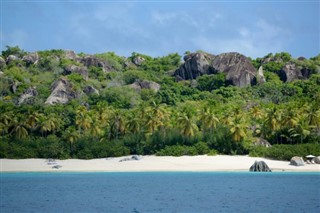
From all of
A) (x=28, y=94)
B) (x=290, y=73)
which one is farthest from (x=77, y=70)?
(x=290, y=73)

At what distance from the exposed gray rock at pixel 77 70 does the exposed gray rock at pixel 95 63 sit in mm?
10041

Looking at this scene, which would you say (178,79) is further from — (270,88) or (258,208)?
(258,208)

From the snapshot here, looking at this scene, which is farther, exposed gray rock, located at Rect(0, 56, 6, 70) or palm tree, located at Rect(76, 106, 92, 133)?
exposed gray rock, located at Rect(0, 56, 6, 70)

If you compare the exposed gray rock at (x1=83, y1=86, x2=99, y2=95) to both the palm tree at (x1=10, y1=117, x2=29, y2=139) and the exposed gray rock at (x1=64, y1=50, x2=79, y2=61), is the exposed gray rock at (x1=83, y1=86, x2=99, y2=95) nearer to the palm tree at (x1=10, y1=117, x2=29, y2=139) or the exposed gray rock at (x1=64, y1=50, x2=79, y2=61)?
the exposed gray rock at (x1=64, y1=50, x2=79, y2=61)

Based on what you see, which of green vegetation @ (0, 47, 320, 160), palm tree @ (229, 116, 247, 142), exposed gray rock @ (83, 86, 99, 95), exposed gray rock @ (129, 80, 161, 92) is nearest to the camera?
palm tree @ (229, 116, 247, 142)

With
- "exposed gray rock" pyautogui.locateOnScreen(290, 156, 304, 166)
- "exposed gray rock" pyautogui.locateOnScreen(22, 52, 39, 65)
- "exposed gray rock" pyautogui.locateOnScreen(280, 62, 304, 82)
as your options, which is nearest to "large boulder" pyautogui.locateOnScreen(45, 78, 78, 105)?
"exposed gray rock" pyautogui.locateOnScreen(22, 52, 39, 65)

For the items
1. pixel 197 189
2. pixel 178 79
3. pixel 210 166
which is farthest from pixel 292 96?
pixel 197 189

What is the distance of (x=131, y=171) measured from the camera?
200 feet

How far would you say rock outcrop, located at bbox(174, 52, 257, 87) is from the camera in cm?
11309

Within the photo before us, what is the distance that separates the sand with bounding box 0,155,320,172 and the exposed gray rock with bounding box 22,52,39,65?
75523mm

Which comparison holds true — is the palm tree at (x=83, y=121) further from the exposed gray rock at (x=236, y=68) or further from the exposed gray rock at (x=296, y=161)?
the exposed gray rock at (x=236, y=68)

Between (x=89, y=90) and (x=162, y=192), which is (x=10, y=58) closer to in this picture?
(x=89, y=90)

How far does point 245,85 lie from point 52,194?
76.8 metres

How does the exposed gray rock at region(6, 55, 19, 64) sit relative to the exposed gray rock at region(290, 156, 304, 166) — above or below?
above
